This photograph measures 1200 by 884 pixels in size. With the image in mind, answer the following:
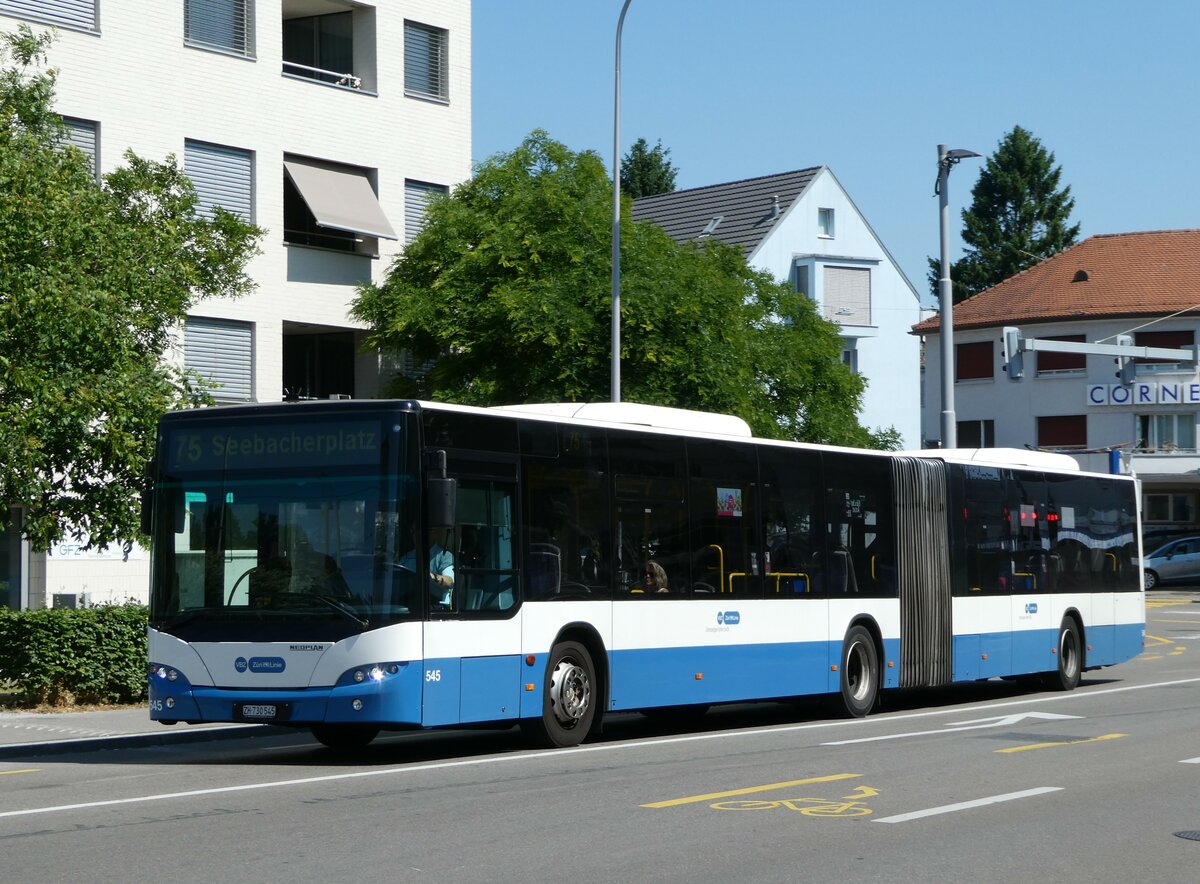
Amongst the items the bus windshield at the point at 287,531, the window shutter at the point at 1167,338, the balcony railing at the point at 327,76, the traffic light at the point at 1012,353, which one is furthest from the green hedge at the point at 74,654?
the window shutter at the point at 1167,338

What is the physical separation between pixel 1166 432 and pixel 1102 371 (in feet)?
10.9

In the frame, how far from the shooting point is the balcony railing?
3584 cm

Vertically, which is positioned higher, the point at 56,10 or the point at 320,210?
the point at 56,10

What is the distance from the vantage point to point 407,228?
37031 millimetres

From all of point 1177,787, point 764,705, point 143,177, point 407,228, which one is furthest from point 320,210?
point 1177,787

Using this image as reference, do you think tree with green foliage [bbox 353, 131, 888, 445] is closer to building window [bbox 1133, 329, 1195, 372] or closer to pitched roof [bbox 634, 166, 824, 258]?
pitched roof [bbox 634, 166, 824, 258]

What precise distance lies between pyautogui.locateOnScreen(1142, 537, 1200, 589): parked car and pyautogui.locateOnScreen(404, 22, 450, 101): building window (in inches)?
1306

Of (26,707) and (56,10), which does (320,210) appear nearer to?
(56,10)

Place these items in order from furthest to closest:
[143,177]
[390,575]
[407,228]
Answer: [407,228]
[143,177]
[390,575]

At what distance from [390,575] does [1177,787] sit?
19.3 ft

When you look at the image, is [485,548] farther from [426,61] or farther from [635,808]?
[426,61]

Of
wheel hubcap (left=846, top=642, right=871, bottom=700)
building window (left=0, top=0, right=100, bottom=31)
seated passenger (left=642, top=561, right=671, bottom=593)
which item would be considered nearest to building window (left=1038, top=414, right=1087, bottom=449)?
building window (left=0, top=0, right=100, bottom=31)

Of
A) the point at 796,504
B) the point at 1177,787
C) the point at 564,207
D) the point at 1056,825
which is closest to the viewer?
the point at 1056,825

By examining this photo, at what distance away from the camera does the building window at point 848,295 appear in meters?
67.1
